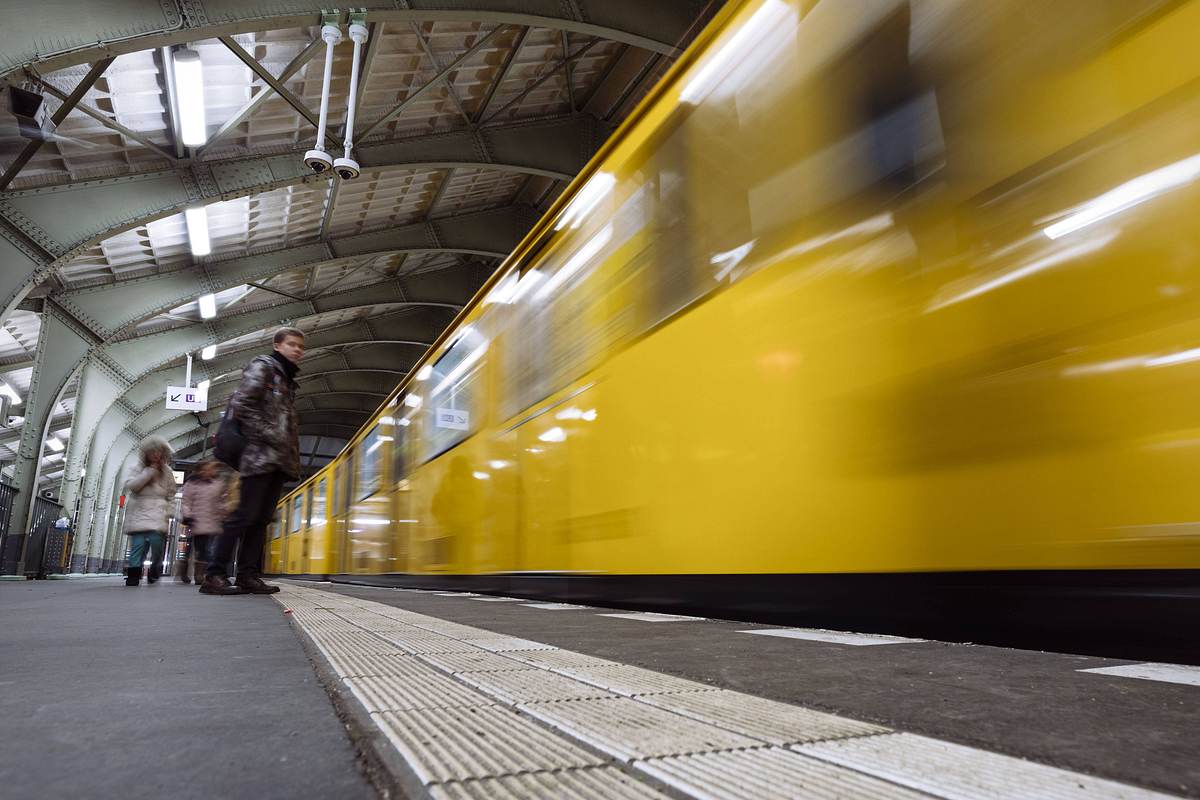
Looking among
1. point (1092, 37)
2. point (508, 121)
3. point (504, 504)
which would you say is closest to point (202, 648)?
point (1092, 37)

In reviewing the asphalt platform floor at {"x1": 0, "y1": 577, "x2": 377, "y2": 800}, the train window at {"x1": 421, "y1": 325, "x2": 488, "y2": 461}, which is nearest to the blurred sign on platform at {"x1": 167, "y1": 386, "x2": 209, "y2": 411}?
the train window at {"x1": 421, "y1": 325, "x2": 488, "y2": 461}

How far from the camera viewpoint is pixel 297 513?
16.0 m

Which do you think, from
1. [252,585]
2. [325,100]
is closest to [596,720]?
[252,585]

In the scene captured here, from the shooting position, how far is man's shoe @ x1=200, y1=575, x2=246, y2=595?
15.5 feet

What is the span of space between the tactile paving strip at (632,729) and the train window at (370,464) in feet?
27.5

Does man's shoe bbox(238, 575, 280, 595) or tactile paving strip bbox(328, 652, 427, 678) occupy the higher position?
man's shoe bbox(238, 575, 280, 595)

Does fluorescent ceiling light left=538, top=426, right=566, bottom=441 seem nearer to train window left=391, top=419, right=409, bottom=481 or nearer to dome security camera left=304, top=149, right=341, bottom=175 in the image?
train window left=391, top=419, right=409, bottom=481

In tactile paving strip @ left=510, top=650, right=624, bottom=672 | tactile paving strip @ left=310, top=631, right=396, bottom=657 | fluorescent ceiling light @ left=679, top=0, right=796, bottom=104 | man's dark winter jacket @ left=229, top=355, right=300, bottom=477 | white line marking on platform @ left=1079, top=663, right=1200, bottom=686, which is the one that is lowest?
white line marking on platform @ left=1079, top=663, right=1200, bottom=686

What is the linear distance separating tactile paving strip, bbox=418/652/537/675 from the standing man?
11.0 ft

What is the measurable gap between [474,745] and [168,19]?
8.94 m

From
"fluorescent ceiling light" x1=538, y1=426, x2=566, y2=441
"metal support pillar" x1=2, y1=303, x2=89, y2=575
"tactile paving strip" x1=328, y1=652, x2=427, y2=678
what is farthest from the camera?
"metal support pillar" x1=2, y1=303, x2=89, y2=575

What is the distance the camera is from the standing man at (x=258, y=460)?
473cm

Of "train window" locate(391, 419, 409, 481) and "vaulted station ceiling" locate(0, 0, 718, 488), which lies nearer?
"train window" locate(391, 419, 409, 481)

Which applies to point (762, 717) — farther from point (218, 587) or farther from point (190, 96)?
point (190, 96)
